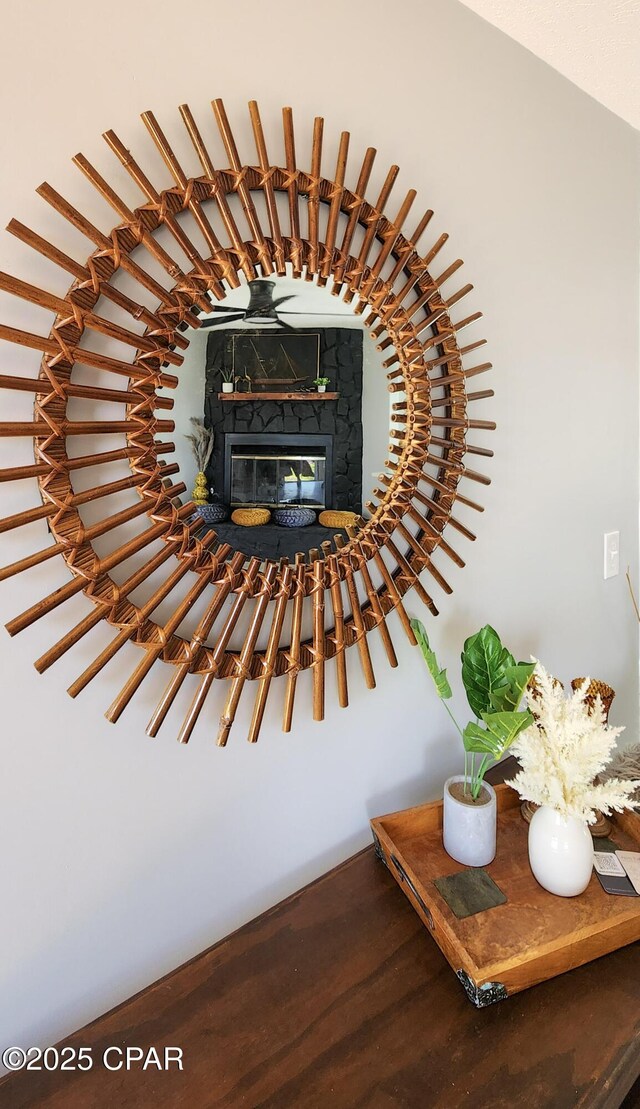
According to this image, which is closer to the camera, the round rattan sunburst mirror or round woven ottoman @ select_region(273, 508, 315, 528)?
the round rattan sunburst mirror

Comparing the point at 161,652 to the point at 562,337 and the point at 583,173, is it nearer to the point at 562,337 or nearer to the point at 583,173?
the point at 562,337

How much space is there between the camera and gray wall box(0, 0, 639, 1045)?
23.4 inches

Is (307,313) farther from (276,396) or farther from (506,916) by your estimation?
(506,916)

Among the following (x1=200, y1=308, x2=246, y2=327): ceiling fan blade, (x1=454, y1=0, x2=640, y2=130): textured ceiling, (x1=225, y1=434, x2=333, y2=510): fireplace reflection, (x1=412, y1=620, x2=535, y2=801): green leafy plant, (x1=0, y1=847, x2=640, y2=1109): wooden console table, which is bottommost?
(x1=0, y1=847, x2=640, y2=1109): wooden console table

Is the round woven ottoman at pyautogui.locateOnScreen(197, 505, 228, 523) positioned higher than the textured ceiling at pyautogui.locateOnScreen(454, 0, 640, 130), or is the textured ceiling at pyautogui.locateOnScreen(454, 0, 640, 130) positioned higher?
the textured ceiling at pyautogui.locateOnScreen(454, 0, 640, 130)

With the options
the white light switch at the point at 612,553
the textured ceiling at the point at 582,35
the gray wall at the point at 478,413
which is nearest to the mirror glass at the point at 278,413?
the gray wall at the point at 478,413

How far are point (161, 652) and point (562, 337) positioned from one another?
3.36 ft

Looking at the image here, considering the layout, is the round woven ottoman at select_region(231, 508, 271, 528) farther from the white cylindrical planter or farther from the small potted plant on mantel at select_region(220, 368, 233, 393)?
the white cylindrical planter

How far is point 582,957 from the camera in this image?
27.7 inches

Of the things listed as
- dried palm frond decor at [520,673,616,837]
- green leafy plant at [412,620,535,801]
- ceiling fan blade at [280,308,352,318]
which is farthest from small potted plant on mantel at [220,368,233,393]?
dried palm frond decor at [520,673,616,837]

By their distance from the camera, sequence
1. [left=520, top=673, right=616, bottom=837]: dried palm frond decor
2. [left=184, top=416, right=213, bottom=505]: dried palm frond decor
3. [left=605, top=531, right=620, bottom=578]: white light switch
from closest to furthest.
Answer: [left=184, top=416, right=213, bottom=505]: dried palm frond decor < [left=520, top=673, right=616, bottom=837]: dried palm frond decor < [left=605, top=531, right=620, bottom=578]: white light switch

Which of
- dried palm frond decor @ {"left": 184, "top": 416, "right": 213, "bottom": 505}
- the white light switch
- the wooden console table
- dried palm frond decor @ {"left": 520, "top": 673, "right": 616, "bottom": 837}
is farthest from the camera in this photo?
the white light switch

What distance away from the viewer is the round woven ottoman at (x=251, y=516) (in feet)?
2.32

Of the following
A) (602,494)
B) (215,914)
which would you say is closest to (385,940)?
(215,914)
